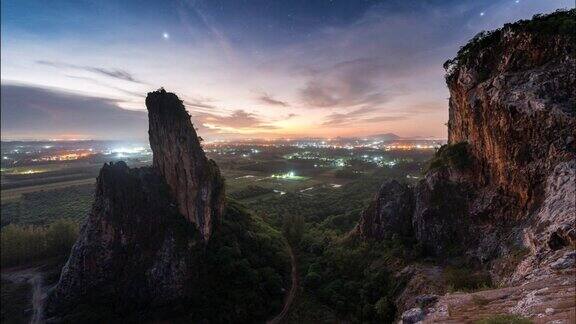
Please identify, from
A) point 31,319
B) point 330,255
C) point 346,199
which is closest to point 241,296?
point 330,255

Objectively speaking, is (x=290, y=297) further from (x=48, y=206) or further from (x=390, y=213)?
(x=48, y=206)

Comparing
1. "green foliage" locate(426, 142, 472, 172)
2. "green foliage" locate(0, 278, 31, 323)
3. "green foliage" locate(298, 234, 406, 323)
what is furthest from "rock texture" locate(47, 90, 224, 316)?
"green foliage" locate(426, 142, 472, 172)

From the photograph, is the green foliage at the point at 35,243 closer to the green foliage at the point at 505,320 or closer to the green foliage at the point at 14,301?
the green foliage at the point at 14,301

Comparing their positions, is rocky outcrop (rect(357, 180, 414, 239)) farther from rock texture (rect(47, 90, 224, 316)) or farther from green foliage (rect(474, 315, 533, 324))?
green foliage (rect(474, 315, 533, 324))

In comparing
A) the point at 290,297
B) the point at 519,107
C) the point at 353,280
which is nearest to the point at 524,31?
the point at 519,107

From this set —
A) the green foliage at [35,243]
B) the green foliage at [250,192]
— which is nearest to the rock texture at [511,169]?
the green foliage at [35,243]
